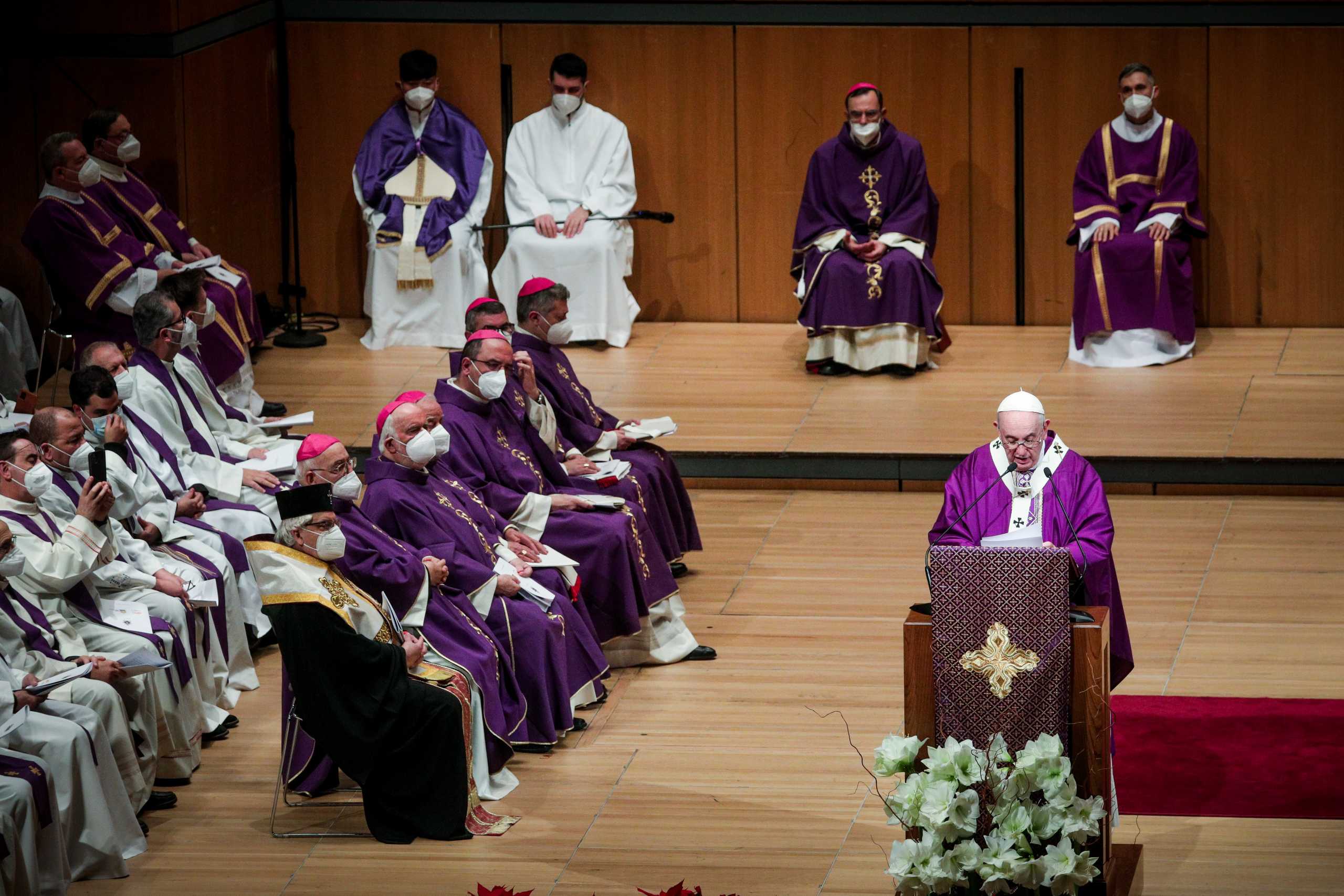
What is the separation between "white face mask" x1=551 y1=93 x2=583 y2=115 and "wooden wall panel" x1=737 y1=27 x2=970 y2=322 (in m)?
0.96

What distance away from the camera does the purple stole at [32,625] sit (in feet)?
19.0

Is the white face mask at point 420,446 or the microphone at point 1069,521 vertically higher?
the white face mask at point 420,446

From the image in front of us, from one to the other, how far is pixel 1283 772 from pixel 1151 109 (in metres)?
5.16

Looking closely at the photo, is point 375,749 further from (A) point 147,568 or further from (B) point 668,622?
(B) point 668,622

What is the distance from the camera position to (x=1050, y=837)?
4.39m

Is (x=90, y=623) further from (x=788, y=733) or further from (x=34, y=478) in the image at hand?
(x=788, y=733)

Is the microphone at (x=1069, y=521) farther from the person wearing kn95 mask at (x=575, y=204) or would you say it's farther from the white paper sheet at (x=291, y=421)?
the person wearing kn95 mask at (x=575, y=204)

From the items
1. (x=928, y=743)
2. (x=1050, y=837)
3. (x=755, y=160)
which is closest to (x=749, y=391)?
(x=755, y=160)

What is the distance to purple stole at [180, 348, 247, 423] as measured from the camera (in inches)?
311

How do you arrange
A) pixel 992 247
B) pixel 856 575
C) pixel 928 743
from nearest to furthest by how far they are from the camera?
1. pixel 928 743
2. pixel 856 575
3. pixel 992 247

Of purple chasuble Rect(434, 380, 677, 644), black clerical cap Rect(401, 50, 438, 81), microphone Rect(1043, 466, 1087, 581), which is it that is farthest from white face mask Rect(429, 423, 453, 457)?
black clerical cap Rect(401, 50, 438, 81)

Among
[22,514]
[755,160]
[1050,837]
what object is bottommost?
[1050,837]

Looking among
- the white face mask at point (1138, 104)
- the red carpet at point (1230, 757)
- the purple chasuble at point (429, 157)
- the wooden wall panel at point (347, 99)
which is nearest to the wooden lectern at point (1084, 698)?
the red carpet at point (1230, 757)

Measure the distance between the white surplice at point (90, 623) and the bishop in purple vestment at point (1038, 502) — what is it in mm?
2385
